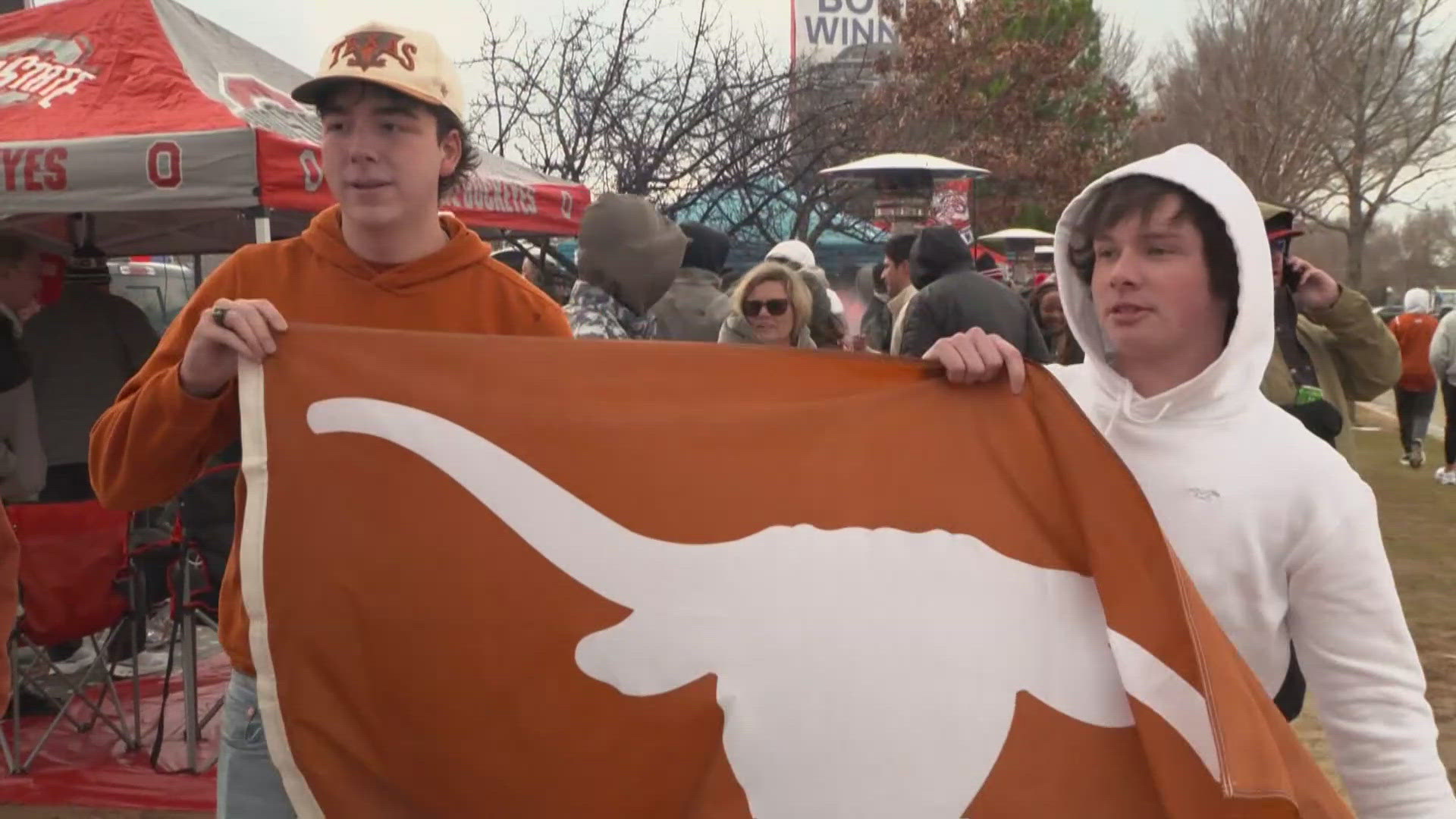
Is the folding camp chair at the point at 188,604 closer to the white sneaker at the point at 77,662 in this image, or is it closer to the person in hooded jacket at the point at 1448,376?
the white sneaker at the point at 77,662

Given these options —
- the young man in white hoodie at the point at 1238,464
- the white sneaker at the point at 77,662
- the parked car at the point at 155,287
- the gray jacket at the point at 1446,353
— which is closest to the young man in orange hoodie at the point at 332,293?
the young man in white hoodie at the point at 1238,464

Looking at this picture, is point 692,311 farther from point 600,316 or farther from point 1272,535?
point 1272,535

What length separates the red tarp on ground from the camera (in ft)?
16.1

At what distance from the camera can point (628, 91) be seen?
1167 centimetres

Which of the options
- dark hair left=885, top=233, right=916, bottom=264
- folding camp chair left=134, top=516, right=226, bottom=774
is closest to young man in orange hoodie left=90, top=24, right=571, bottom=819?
folding camp chair left=134, top=516, right=226, bottom=774

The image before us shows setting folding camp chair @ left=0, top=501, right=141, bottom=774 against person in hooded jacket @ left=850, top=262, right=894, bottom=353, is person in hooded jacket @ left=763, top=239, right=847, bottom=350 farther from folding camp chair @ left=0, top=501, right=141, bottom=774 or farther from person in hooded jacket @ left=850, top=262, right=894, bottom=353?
folding camp chair @ left=0, top=501, right=141, bottom=774

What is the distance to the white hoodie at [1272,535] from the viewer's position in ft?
6.03

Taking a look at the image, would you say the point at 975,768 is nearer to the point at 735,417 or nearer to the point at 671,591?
the point at 671,591

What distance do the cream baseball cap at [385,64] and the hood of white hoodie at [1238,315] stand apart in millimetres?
1132

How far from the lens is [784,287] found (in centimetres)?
505

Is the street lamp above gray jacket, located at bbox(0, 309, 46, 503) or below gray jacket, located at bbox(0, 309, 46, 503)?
above

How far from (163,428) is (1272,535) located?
1.66 metres

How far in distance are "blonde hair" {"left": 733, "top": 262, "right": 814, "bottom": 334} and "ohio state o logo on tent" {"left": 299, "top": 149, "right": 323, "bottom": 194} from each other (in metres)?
1.78

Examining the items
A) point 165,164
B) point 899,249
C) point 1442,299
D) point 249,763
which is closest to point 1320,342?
point 249,763
